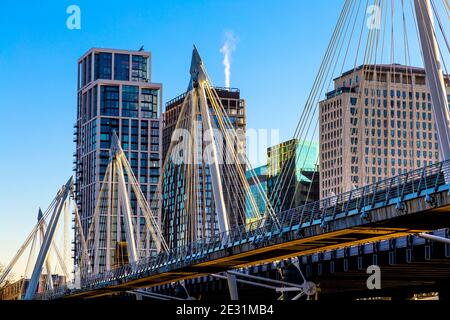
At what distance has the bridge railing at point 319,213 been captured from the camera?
49.1 meters

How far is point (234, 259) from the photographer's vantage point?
80.6 metres

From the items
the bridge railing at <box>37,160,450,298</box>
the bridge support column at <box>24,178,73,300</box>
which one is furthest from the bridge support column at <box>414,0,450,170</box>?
the bridge support column at <box>24,178,73,300</box>

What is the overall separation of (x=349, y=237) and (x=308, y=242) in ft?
14.6

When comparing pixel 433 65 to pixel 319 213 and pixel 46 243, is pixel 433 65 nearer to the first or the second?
pixel 319 213

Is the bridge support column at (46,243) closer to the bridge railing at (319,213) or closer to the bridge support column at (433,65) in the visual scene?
the bridge railing at (319,213)

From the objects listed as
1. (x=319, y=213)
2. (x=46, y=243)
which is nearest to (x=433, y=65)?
(x=319, y=213)

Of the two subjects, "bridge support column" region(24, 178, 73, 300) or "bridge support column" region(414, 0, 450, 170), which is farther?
"bridge support column" region(24, 178, 73, 300)

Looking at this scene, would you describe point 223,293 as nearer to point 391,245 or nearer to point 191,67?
point 191,67

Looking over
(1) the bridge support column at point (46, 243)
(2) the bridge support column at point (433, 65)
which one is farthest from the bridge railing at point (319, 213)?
(1) the bridge support column at point (46, 243)

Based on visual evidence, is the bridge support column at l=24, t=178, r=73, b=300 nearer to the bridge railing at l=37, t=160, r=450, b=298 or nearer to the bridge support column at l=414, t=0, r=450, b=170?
the bridge railing at l=37, t=160, r=450, b=298

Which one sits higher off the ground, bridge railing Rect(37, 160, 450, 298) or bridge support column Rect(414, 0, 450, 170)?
bridge support column Rect(414, 0, 450, 170)

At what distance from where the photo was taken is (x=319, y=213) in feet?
206

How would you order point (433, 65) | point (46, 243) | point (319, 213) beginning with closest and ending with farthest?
point (433, 65), point (319, 213), point (46, 243)

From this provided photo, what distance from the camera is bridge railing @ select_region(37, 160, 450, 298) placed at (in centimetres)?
4906
